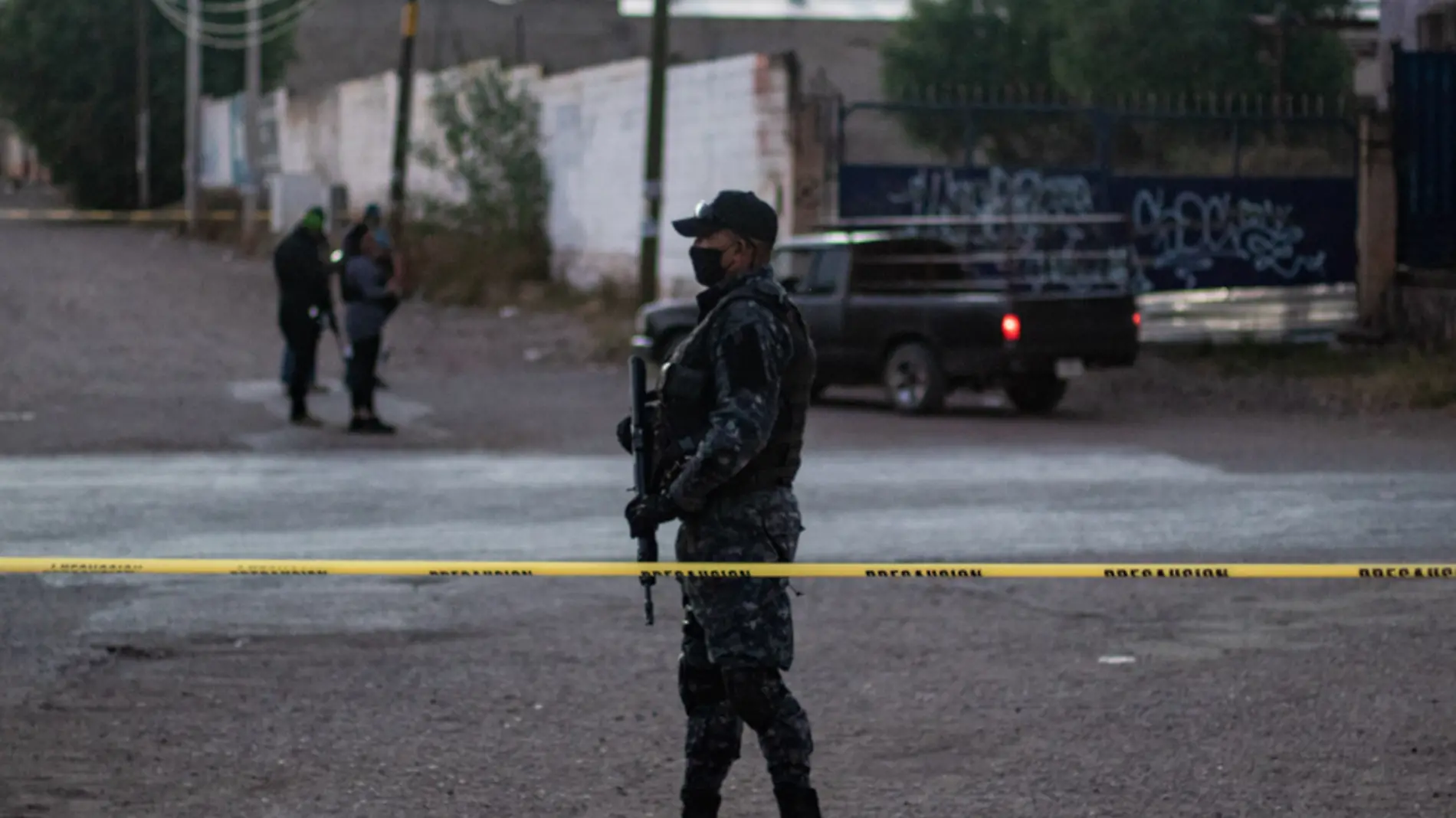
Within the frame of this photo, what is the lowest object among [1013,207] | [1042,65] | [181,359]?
[181,359]

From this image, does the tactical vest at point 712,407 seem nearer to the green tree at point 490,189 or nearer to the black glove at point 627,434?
the black glove at point 627,434

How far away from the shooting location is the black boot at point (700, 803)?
5.30m

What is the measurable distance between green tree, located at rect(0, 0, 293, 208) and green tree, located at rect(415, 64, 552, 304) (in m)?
34.2

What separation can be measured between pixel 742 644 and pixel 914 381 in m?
13.2

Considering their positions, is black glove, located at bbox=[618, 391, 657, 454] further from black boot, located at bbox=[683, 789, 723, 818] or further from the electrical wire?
the electrical wire

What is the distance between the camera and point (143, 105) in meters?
61.1

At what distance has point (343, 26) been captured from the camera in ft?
251

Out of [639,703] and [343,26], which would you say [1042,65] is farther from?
[639,703]

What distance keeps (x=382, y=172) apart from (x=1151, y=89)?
1618 centimetres

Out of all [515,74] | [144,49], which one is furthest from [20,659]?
[144,49]

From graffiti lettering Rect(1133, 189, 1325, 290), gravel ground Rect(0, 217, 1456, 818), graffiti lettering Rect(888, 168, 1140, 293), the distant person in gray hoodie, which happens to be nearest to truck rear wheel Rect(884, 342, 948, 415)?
graffiti lettering Rect(888, 168, 1140, 293)

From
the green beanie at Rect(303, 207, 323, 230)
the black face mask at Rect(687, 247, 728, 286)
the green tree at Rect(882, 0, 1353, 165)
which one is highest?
the green tree at Rect(882, 0, 1353, 165)

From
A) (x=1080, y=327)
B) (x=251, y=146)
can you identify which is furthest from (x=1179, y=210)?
(x=251, y=146)

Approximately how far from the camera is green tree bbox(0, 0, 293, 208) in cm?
6588
